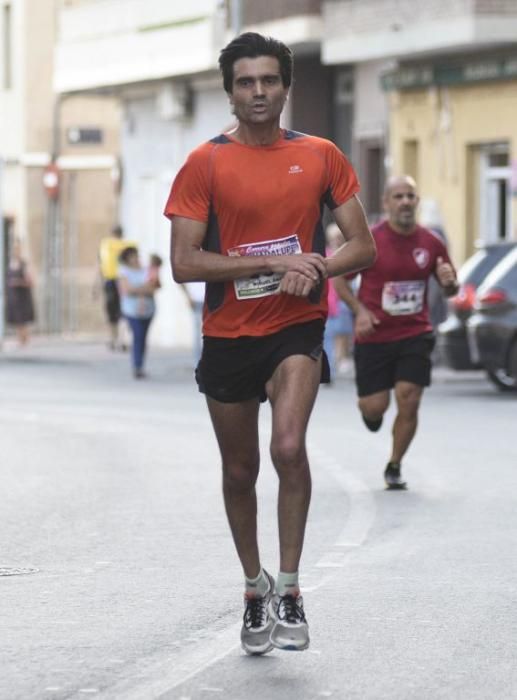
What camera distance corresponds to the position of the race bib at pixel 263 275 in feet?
25.7

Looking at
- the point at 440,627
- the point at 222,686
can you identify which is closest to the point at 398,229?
the point at 440,627

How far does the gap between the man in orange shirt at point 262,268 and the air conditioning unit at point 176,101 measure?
35095 millimetres

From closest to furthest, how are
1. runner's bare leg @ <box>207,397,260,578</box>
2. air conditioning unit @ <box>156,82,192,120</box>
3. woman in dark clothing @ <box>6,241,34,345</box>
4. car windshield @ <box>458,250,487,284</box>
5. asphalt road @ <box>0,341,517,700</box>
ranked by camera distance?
asphalt road @ <box>0,341,517,700</box>
runner's bare leg @ <box>207,397,260,578</box>
car windshield @ <box>458,250,487,284</box>
woman in dark clothing @ <box>6,241,34,345</box>
air conditioning unit @ <box>156,82,192,120</box>

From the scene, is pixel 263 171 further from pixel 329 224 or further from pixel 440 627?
pixel 329 224

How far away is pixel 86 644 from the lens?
7.99 m

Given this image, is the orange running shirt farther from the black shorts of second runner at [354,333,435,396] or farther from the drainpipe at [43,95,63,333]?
the drainpipe at [43,95,63,333]

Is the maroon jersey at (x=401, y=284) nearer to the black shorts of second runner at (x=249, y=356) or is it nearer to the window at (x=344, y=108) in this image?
the black shorts of second runner at (x=249, y=356)

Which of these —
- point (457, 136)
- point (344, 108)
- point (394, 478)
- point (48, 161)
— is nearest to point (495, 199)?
point (457, 136)

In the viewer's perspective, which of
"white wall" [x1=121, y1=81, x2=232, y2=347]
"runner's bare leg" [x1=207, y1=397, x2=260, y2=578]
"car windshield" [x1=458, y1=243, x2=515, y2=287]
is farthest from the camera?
"white wall" [x1=121, y1=81, x2=232, y2=347]

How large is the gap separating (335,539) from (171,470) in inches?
179

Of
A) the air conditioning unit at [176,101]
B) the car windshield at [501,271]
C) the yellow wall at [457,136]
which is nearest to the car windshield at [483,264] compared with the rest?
the car windshield at [501,271]

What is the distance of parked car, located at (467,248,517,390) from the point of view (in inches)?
952

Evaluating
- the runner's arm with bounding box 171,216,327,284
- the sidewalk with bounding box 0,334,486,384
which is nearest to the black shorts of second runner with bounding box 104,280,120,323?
the sidewalk with bounding box 0,334,486,384

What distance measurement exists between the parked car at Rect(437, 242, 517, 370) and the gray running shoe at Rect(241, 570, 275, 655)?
17.6 m
